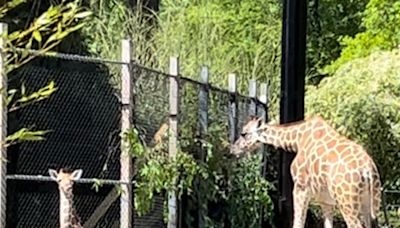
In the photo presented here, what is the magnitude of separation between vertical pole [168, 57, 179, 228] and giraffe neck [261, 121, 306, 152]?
813 millimetres

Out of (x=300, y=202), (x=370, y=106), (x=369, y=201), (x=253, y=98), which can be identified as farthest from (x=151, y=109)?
(x=370, y=106)

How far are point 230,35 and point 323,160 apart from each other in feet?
27.2

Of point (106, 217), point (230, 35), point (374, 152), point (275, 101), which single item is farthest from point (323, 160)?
point (230, 35)

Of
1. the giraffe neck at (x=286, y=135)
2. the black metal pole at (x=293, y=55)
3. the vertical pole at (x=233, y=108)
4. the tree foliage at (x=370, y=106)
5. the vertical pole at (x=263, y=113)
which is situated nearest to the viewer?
the giraffe neck at (x=286, y=135)

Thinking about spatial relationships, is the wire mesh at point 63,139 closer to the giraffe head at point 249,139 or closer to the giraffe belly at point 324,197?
the giraffe head at point 249,139

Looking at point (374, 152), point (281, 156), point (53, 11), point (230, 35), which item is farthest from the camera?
point (230, 35)

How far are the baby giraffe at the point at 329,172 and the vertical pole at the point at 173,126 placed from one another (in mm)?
829

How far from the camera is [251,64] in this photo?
13.2 metres

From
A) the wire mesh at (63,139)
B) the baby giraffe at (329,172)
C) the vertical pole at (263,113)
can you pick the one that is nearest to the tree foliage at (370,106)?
the vertical pole at (263,113)

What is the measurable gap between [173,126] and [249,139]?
0.93m

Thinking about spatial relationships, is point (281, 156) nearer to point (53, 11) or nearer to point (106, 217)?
point (106, 217)

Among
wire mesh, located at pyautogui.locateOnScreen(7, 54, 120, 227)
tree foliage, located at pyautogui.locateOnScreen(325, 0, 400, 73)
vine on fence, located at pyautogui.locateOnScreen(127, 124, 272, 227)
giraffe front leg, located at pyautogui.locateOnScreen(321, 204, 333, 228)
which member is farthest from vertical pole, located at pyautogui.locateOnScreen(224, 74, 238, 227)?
tree foliage, located at pyautogui.locateOnScreen(325, 0, 400, 73)

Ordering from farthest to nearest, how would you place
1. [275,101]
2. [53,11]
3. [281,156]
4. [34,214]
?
[275,101], [281,156], [34,214], [53,11]

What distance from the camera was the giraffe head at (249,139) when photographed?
7.96 m
